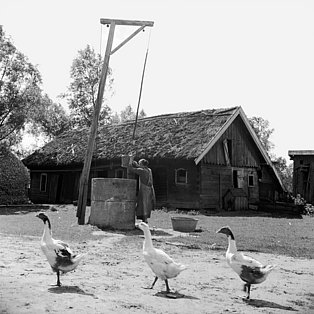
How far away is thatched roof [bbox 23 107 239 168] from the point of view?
25594 mm

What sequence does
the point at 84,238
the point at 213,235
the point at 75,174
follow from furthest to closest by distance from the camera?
the point at 75,174 < the point at 213,235 < the point at 84,238

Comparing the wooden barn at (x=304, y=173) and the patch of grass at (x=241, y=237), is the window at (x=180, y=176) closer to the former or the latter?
the patch of grass at (x=241, y=237)

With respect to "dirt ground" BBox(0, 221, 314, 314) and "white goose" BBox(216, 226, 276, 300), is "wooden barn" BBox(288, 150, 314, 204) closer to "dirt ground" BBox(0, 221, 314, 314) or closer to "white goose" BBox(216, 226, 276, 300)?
"dirt ground" BBox(0, 221, 314, 314)

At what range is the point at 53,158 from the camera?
32.7 metres

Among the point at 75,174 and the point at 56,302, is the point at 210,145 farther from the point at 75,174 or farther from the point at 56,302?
the point at 56,302

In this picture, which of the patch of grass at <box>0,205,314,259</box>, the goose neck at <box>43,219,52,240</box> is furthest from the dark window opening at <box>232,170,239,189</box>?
the goose neck at <box>43,219,52,240</box>

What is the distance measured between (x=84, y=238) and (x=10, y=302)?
6941 mm

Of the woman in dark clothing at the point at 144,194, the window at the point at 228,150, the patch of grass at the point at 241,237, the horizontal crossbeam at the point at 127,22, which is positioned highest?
the horizontal crossbeam at the point at 127,22

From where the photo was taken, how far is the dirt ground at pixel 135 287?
585 cm

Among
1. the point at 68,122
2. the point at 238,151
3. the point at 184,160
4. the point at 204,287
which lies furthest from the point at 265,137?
the point at 204,287

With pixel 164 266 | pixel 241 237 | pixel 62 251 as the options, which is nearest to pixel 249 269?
pixel 164 266

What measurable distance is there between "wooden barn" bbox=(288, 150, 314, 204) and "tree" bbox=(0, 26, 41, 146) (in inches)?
658

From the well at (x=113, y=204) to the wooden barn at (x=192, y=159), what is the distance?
973 centimetres

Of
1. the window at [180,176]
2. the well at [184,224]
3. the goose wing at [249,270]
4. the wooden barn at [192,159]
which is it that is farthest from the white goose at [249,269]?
the window at [180,176]
